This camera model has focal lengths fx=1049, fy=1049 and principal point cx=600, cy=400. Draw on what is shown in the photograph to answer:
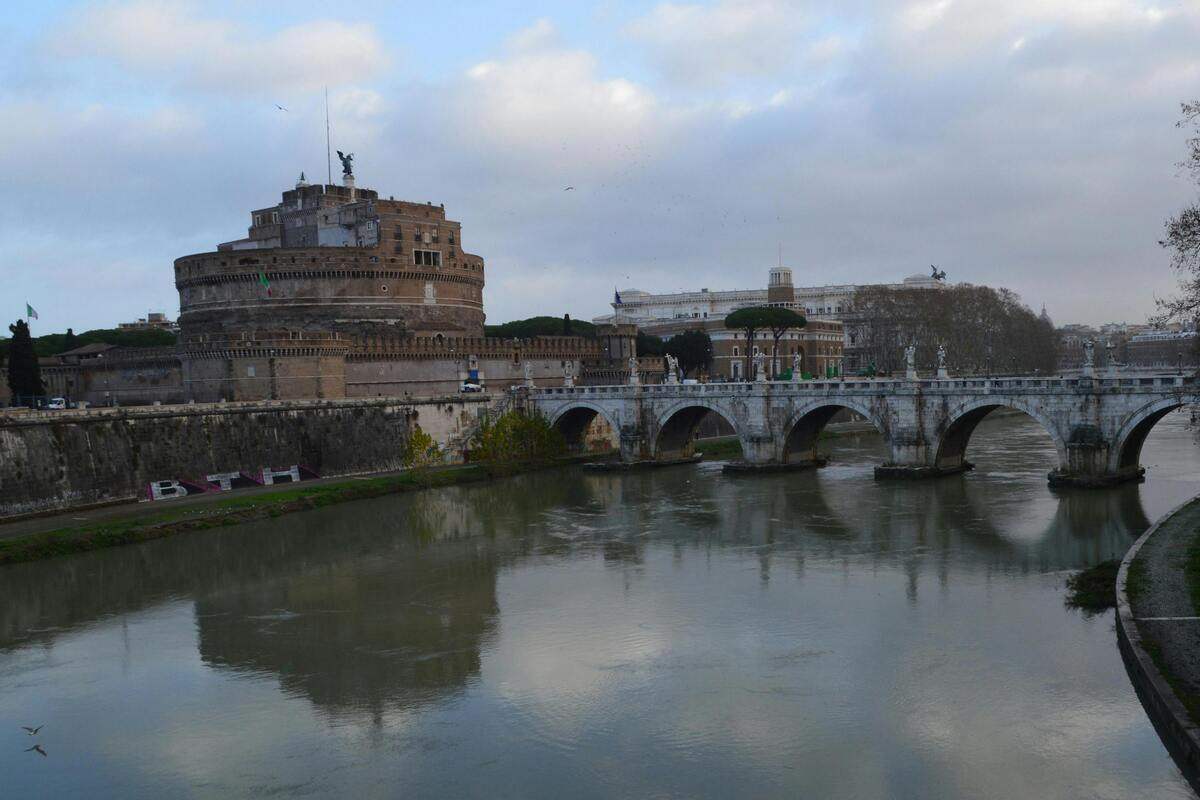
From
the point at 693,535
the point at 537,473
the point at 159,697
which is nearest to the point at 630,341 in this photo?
the point at 537,473

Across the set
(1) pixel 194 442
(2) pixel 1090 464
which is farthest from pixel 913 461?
(1) pixel 194 442

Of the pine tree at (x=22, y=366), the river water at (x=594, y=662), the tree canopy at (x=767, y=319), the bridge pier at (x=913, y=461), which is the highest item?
the tree canopy at (x=767, y=319)

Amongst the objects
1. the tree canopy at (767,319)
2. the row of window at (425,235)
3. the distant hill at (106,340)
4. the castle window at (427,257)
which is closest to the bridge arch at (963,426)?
the castle window at (427,257)

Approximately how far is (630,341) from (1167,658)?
41.2 meters

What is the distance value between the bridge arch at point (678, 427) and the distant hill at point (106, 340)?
29528mm

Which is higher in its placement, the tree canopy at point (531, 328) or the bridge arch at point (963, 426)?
the tree canopy at point (531, 328)

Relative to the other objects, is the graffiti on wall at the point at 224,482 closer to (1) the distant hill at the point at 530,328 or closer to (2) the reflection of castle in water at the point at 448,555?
(2) the reflection of castle in water at the point at 448,555

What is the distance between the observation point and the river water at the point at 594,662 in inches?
477

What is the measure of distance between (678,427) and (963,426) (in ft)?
38.3

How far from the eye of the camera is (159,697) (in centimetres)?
1504

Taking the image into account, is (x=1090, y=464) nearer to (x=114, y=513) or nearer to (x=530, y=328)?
(x=114, y=513)

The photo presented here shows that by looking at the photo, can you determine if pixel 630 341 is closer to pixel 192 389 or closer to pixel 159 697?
pixel 192 389

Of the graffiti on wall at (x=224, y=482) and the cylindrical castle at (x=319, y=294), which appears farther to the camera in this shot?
the cylindrical castle at (x=319, y=294)

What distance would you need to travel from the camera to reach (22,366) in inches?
1535
